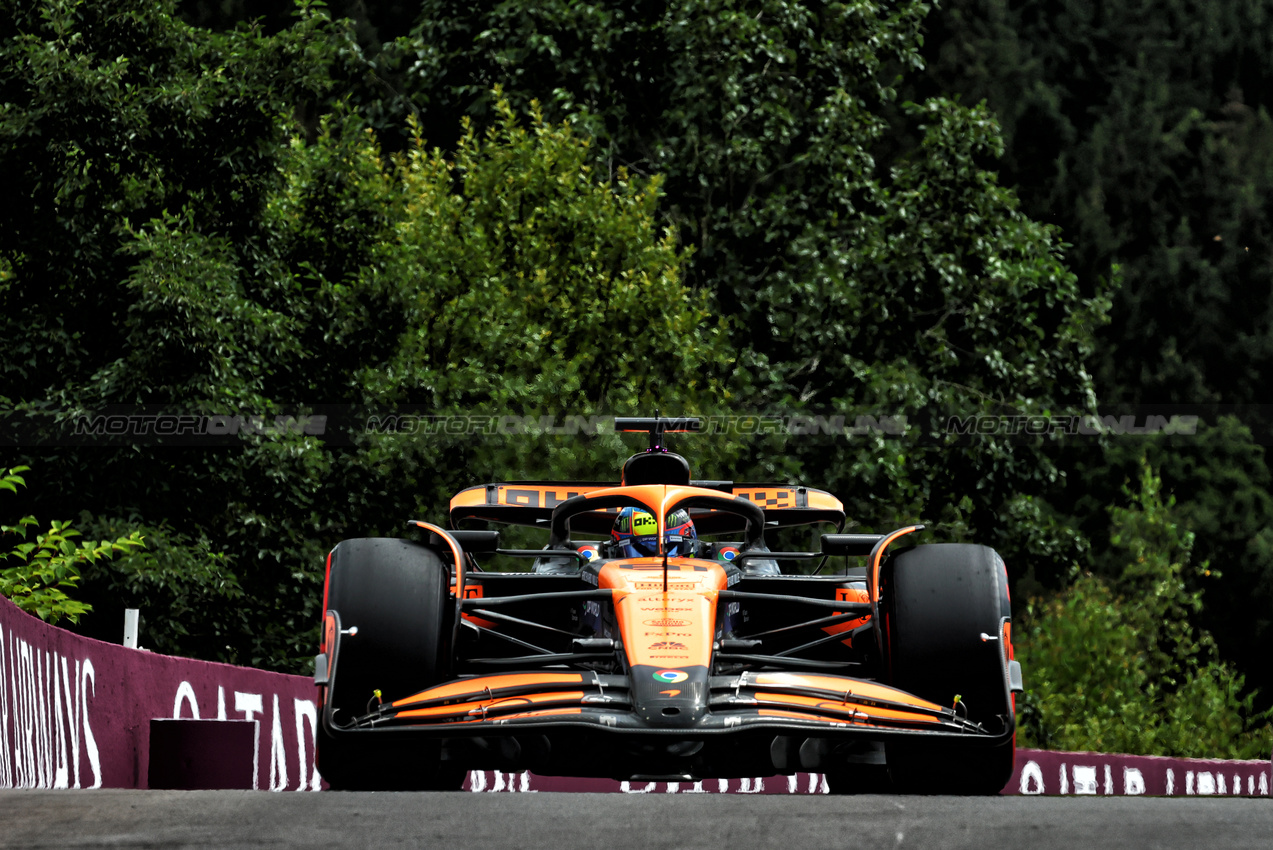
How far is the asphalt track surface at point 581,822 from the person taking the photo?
15.9ft

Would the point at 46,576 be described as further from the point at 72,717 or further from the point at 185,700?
the point at 72,717

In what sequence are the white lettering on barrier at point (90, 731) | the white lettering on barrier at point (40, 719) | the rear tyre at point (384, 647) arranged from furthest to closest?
the white lettering on barrier at point (90, 731)
the white lettering on barrier at point (40, 719)
the rear tyre at point (384, 647)

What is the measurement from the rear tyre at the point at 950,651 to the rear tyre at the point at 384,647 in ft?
6.71

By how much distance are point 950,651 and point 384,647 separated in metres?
2.45

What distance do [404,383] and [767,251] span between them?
8.12 meters

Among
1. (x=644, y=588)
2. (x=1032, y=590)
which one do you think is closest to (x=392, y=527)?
(x=644, y=588)

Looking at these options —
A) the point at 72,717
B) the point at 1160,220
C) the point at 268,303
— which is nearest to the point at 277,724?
the point at 72,717

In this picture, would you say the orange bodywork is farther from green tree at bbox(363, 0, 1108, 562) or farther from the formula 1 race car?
green tree at bbox(363, 0, 1108, 562)

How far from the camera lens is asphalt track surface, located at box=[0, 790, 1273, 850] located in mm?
4840

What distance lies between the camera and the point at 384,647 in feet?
26.7

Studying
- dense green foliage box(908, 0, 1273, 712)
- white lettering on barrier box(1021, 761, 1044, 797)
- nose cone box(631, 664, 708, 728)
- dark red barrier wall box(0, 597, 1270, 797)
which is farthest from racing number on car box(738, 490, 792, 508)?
dense green foliage box(908, 0, 1273, 712)

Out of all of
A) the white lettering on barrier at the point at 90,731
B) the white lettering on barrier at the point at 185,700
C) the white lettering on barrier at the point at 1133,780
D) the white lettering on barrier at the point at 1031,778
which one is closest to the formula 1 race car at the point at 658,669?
the white lettering on barrier at the point at 90,731

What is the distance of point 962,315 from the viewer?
99.9ft

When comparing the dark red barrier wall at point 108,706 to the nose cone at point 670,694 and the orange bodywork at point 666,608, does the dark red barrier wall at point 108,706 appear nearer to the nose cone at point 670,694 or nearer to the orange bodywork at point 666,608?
the orange bodywork at point 666,608
